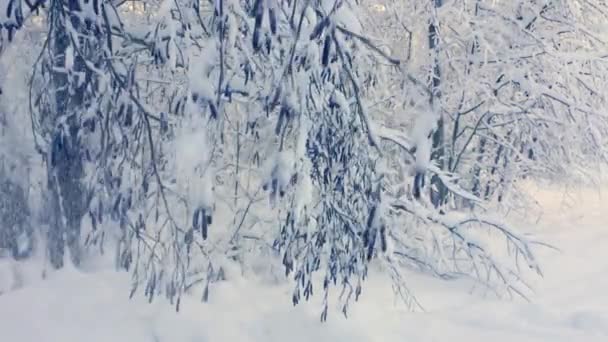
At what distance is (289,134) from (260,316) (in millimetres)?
1936

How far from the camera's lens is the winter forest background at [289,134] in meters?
3.80

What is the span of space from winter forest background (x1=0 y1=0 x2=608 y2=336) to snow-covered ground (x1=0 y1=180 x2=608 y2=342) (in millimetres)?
192

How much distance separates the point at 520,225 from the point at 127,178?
288 inches

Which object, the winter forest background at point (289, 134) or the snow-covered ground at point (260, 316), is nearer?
the winter forest background at point (289, 134)

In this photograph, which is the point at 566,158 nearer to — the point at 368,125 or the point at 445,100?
the point at 445,100

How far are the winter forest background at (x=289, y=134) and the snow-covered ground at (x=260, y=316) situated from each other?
192mm

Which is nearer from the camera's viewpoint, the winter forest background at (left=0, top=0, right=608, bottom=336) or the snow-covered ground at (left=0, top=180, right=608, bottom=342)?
the winter forest background at (left=0, top=0, right=608, bottom=336)

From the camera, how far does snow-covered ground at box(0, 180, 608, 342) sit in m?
5.11

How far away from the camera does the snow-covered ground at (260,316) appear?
5105 mm

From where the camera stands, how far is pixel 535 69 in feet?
27.8

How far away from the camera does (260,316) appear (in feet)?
18.1

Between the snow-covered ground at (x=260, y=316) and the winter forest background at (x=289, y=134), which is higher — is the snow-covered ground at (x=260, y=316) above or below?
below

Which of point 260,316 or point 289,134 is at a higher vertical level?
point 289,134

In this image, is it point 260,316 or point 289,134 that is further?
point 260,316
